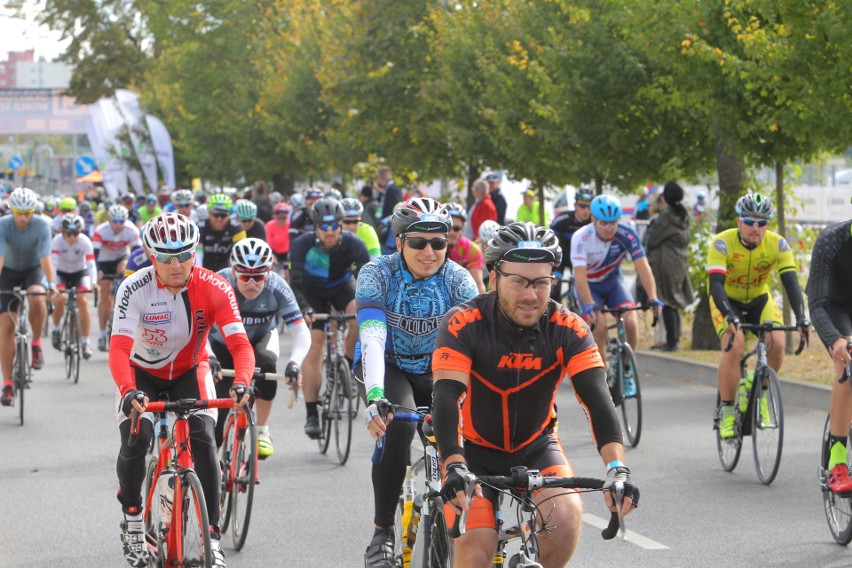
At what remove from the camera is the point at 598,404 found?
521 centimetres

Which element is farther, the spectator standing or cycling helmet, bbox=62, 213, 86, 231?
cycling helmet, bbox=62, 213, 86, 231

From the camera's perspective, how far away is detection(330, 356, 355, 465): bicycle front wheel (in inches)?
444

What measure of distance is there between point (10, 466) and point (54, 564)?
3.58m

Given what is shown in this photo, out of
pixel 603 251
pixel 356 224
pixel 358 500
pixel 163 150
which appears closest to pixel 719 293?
pixel 603 251

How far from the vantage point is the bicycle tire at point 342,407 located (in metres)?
11.3

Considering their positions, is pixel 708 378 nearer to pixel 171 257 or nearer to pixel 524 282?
pixel 171 257

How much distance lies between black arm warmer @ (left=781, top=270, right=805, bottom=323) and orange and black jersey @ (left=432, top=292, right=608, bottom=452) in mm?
4794

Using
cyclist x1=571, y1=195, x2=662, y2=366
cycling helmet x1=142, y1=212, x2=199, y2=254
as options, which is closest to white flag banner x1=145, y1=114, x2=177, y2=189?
cyclist x1=571, y1=195, x2=662, y2=366

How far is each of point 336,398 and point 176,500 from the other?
15.5 feet

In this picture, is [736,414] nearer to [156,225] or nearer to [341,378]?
[341,378]

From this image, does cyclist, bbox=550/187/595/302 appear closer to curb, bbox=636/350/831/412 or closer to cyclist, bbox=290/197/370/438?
curb, bbox=636/350/831/412

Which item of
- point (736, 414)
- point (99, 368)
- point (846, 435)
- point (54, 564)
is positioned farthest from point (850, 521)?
point (99, 368)

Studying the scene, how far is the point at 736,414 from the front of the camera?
1044 centimetres

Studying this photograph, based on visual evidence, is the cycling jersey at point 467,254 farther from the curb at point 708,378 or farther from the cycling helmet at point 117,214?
the cycling helmet at point 117,214
